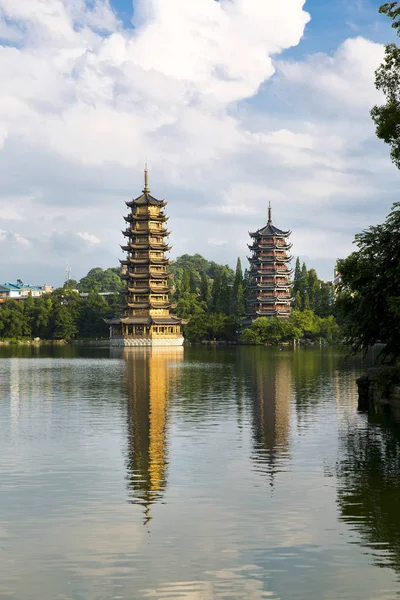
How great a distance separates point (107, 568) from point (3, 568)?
126 centimetres

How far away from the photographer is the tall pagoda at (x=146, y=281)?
305ft

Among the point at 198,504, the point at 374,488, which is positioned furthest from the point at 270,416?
the point at 198,504

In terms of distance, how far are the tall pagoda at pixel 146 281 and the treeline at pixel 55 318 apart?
69.9 ft

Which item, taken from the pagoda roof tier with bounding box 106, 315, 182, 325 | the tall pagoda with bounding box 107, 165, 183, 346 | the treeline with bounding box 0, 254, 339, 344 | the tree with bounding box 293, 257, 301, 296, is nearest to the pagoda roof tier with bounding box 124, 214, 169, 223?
the tall pagoda with bounding box 107, 165, 183, 346

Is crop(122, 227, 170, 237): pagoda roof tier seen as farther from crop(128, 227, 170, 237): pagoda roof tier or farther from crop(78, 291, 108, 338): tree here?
crop(78, 291, 108, 338): tree

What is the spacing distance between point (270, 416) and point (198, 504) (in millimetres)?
11825

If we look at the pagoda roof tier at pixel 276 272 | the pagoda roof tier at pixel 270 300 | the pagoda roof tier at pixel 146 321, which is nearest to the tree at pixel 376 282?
the pagoda roof tier at pixel 146 321

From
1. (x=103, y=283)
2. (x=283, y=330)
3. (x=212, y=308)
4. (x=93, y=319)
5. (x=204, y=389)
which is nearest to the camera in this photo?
(x=204, y=389)

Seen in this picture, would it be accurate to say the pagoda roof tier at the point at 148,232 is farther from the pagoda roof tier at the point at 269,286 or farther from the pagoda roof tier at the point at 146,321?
the pagoda roof tier at the point at 269,286

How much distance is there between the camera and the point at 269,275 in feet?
366

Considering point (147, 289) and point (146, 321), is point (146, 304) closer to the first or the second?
point (147, 289)

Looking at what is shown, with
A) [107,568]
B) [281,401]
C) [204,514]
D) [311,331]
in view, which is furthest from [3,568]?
[311,331]

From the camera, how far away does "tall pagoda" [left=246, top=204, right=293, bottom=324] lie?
110312 mm

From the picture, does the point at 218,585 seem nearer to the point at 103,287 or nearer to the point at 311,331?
the point at 311,331
